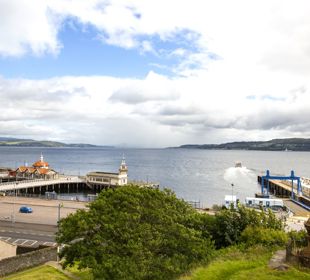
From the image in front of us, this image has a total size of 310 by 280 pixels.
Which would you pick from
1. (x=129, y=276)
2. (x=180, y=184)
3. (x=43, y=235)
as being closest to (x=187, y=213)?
(x=129, y=276)

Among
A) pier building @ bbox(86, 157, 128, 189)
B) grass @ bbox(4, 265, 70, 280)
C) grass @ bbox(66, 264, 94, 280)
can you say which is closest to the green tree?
grass @ bbox(66, 264, 94, 280)

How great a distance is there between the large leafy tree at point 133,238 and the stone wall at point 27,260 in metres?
6.44

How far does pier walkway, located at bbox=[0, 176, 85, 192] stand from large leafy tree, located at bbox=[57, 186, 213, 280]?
246ft

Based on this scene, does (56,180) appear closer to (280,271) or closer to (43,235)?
(43,235)

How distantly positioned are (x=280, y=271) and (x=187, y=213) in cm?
1334

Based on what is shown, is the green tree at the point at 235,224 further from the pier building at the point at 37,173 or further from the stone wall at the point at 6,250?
the pier building at the point at 37,173

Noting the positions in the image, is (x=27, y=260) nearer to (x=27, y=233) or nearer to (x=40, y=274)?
(x=40, y=274)

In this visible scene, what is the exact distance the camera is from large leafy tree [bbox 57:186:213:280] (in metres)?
21.5

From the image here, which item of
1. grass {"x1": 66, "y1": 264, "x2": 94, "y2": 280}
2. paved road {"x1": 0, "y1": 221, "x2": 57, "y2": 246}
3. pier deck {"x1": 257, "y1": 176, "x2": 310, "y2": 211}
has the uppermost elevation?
grass {"x1": 66, "y1": 264, "x2": 94, "y2": 280}

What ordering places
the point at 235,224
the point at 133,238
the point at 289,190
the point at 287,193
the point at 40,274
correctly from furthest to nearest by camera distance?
the point at 287,193 < the point at 289,190 < the point at 235,224 < the point at 40,274 < the point at 133,238

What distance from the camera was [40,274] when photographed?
1124 inches

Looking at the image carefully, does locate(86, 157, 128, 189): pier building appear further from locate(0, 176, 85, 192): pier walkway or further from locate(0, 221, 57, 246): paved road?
locate(0, 221, 57, 246): paved road

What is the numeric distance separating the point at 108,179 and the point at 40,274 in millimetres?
82041

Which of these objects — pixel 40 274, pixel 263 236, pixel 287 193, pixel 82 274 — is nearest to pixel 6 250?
pixel 40 274
